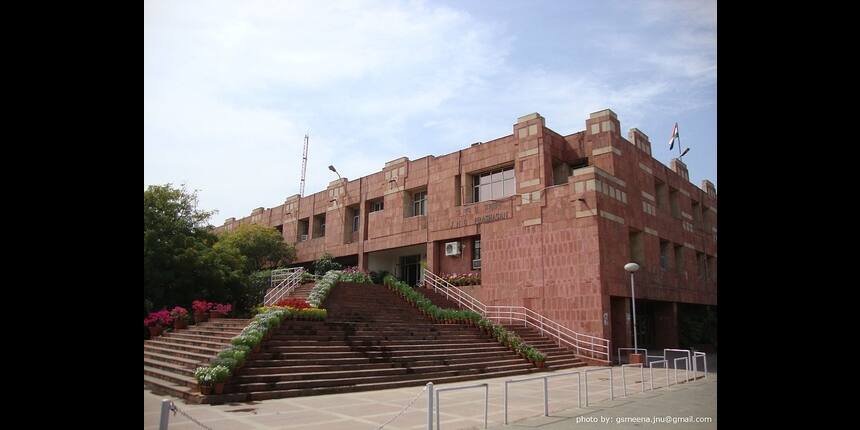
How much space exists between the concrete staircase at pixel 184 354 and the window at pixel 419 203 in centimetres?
1377

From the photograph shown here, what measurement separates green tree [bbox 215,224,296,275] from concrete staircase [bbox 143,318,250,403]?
16280 millimetres

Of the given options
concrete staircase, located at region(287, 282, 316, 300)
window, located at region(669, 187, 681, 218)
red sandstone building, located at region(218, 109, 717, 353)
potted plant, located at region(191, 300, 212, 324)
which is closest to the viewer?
potted plant, located at region(191, 300, 212, 324)

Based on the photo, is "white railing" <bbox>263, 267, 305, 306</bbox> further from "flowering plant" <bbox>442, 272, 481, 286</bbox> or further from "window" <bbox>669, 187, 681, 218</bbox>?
"window" <bbox>669, 187, 681, 218</bbox>

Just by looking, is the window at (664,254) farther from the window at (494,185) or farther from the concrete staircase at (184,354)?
the concrete staircase at (184,354)

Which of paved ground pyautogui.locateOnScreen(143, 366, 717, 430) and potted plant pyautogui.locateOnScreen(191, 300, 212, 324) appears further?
potted plant pyautogui.locateOnScreen(191, 300, 212, 324)

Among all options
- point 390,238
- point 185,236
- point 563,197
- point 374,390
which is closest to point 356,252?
point 390,238

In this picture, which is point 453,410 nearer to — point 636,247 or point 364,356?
point 364,356

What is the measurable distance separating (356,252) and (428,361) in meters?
18.0

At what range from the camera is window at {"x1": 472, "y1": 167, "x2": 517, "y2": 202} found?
26.2m

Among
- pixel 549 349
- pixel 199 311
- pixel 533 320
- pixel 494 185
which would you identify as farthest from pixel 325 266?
pixel 549 349

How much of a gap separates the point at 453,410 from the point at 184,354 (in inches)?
323

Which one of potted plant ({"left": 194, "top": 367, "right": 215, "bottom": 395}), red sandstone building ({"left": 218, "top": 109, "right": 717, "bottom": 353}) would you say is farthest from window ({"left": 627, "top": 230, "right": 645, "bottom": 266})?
potted plant ({"left": 194, "top": 367, "right": 215, "bottom": 395})

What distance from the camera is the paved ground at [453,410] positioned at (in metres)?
8.16
